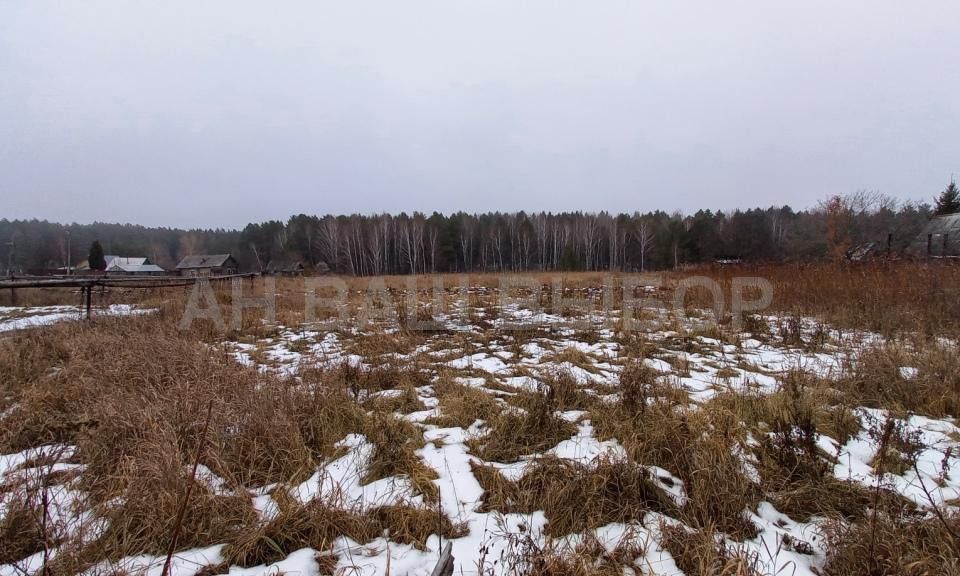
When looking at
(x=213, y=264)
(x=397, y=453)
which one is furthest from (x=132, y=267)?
(x=397, y=453)

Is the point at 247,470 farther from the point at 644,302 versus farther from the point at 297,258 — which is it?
the point at 297,258

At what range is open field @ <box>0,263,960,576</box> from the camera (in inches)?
63.2

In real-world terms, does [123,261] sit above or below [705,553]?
above

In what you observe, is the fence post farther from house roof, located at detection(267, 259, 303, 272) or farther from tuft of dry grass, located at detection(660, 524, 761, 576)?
house roof, located at detection(267, 259, 303, 272)

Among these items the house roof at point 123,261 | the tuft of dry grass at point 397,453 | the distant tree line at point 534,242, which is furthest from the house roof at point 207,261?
the tuft of dry grass at point 397,453

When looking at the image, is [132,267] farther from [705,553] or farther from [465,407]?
[705,553]

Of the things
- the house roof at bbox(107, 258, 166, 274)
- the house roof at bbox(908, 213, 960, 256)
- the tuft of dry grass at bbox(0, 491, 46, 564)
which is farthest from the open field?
the house roof at bbox(107, 258, 166, 274)

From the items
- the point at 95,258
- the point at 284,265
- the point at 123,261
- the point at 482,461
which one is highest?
the point at 95,258

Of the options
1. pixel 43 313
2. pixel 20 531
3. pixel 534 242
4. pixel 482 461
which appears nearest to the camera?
pixel 20 531

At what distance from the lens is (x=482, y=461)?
7.87ft

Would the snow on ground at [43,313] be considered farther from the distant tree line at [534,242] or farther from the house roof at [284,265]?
the house roof at [284,265]

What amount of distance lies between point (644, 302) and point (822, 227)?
30248 millimetres

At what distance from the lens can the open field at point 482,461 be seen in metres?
1.60

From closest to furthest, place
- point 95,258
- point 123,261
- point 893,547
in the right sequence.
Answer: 1. point 893,547
2. point 95,258
3. point 123,261
